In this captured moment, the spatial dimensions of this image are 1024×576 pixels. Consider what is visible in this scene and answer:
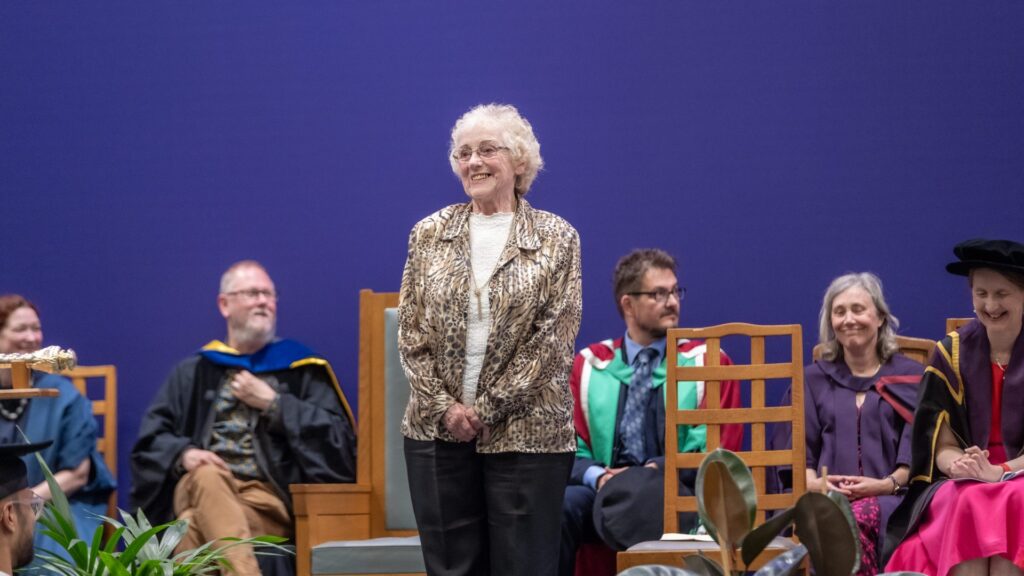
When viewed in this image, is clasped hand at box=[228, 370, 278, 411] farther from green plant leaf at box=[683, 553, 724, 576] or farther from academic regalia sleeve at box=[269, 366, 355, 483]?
green plant leaf at box=[683, 553, 724, 576]

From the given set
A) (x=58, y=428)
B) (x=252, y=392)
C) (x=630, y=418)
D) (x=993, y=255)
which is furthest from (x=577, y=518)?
(x=58, y=428)

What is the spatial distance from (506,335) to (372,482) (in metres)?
1.31

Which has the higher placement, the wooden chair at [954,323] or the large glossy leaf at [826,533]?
the wooden chair at [954,323]

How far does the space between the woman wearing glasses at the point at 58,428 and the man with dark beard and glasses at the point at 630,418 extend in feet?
5.36

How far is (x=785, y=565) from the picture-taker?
1.70m

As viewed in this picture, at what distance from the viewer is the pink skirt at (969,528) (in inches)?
130

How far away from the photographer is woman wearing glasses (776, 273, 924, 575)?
4086mm

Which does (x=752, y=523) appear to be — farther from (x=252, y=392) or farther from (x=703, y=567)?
(x=252, y=392)

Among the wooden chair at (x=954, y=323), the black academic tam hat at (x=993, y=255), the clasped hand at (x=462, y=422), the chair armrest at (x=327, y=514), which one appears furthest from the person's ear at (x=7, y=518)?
the wooden chair at (x=954, y=323)

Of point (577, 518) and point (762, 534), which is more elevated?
point (762, 534)

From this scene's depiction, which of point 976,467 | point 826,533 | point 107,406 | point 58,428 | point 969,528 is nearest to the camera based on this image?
point 826,533

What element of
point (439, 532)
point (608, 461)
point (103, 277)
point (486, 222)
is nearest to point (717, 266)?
point (608, 461)

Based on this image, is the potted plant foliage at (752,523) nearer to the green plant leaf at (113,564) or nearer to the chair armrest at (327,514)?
the green plant leaf at (113,564)

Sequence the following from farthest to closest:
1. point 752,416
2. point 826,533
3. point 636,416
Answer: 1. point 636,416
2. point 752,416
3. point 826,533
